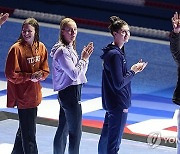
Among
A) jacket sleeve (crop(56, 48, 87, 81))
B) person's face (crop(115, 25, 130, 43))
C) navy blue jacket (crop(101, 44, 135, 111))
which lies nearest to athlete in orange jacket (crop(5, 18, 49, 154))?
jacket sleeve (crop(56, 48, 87, 81))

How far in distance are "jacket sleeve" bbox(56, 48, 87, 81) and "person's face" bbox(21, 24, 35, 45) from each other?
0.27 meters

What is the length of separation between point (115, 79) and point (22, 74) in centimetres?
77

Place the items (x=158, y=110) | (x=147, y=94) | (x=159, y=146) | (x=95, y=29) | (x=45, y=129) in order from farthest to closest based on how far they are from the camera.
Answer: (x=95, y=29) → (x=147, y=94) → (x=158, y=110) → (x=45, y=129) → (x=159, y=146)

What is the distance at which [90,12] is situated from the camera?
575 inches

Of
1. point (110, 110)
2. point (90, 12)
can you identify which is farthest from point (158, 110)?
point (90, 12)

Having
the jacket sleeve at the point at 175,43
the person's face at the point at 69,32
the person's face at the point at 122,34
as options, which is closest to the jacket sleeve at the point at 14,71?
the person's face at the point at 69,32

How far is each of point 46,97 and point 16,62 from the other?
3698 mm

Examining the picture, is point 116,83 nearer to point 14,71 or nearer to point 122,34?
point 122,34

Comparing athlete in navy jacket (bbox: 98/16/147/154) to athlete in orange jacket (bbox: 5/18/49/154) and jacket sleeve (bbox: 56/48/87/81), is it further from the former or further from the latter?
athlete in orange jacket (bbox: 5/18/49/154)

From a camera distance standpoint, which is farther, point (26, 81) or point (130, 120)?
point (130, 120)

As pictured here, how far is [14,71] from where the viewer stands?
5.47 metres

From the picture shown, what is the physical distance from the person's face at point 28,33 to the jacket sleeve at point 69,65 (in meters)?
0.27

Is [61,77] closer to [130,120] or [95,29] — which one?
[130,120]

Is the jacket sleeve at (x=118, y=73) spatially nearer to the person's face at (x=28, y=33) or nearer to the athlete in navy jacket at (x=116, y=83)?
the athlete in navy jacket at (x=116, y=83)
